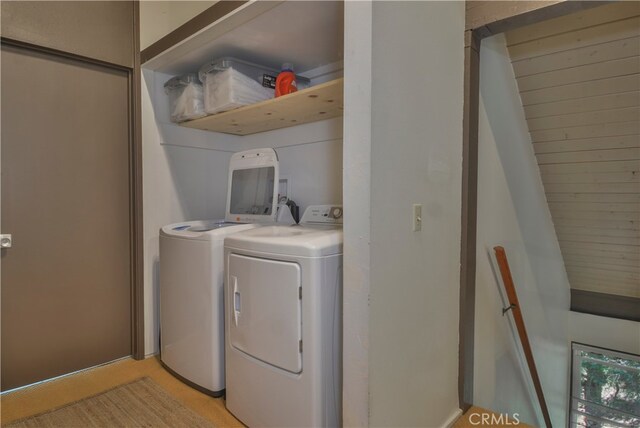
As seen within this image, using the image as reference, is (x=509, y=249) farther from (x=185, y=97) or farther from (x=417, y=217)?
(x=185, y=97)

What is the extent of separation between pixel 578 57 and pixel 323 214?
5.81ft

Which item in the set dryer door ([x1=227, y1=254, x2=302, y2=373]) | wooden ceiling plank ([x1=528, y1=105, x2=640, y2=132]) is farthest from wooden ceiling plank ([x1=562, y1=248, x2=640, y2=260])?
dryer door ([x1=227, y1=254, x2=302, y2=373])

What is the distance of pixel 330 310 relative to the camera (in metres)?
1.43

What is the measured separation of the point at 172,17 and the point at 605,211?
369 centimetres

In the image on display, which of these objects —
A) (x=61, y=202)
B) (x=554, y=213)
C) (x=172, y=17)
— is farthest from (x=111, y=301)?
(x=554, y=213)

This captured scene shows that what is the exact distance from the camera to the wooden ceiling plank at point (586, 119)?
2311 mm

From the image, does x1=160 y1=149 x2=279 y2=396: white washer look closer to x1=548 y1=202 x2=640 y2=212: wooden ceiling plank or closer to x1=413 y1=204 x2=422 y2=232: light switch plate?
x1=413 y1=204 x2=422 y2=232: light switch plate

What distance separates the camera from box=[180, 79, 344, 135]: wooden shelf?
1.83 meters

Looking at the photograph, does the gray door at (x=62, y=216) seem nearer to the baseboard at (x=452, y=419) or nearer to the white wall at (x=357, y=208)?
the white wall at (x=357, y=208)

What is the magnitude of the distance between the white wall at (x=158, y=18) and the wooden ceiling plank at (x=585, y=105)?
2453mm

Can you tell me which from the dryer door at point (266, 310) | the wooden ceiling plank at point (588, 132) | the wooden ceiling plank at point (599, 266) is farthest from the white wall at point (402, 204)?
the wooden ceiling plank at point (599, 266)

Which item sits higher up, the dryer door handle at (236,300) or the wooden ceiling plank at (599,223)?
the wooden ceiling plank at (599,223)

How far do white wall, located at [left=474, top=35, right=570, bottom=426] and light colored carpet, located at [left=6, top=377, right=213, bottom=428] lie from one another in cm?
161

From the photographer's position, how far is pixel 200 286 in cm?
190
